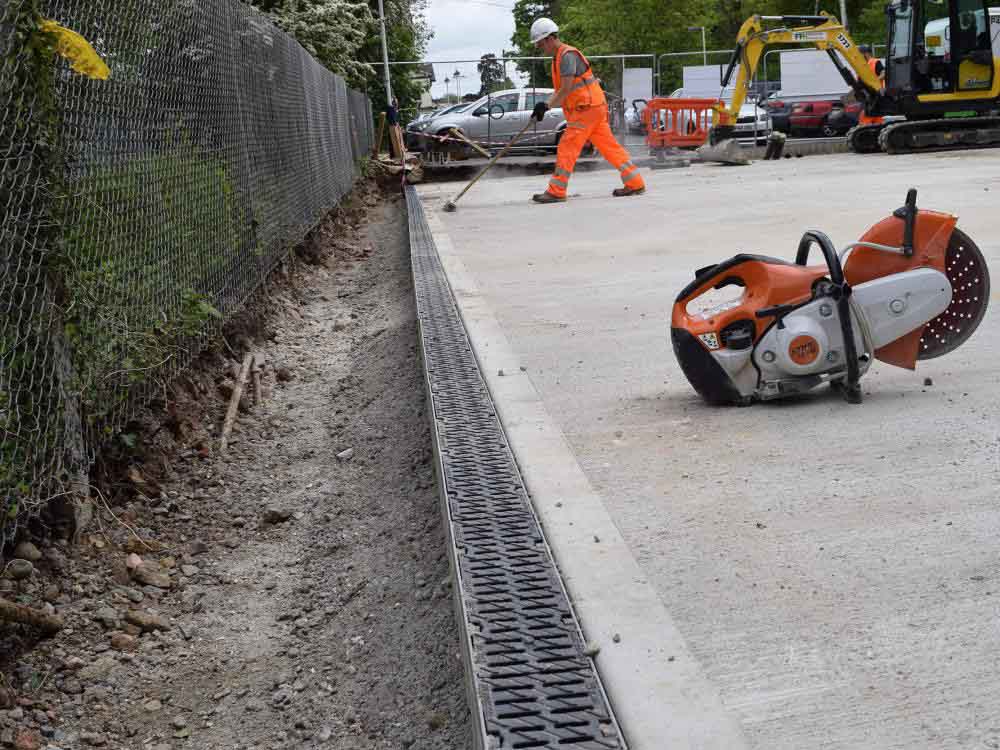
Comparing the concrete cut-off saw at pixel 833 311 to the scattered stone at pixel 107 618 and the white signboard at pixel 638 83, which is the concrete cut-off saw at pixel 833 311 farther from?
the white signboard at pixel 638 83

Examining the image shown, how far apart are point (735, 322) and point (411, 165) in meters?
19.4

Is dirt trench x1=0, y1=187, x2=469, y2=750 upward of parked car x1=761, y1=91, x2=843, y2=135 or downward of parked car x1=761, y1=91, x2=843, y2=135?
downward

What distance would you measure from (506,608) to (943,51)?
72.8ft

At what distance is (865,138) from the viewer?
24062mm

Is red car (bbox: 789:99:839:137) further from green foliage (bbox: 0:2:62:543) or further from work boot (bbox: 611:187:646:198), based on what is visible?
green foliage (bbox: 0:2:62:543)

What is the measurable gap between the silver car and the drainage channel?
892 inches

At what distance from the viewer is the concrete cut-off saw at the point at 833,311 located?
4641 millimetres

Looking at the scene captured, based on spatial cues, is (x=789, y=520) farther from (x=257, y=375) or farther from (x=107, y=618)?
(x=257, y=375)

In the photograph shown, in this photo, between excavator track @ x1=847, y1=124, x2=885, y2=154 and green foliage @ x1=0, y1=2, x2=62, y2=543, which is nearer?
green foliage @ x1=0, y1=2, x2=62, y2=543

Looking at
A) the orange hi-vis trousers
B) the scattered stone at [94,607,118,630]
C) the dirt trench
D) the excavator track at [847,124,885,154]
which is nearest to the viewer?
the dirt trench

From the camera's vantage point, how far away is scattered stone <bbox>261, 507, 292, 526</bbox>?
15.1ft

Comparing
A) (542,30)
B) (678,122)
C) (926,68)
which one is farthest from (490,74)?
(542,30)

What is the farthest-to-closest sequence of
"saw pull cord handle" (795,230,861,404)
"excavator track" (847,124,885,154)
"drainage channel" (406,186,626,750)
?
"excavator track" (847,124,885,154)
"saw pull cord handle" (795,230,861,404)
"drainage channel" (406,186,626,750)

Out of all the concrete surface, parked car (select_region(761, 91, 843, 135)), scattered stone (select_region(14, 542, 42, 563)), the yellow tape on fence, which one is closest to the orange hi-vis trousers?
the concrete surface
